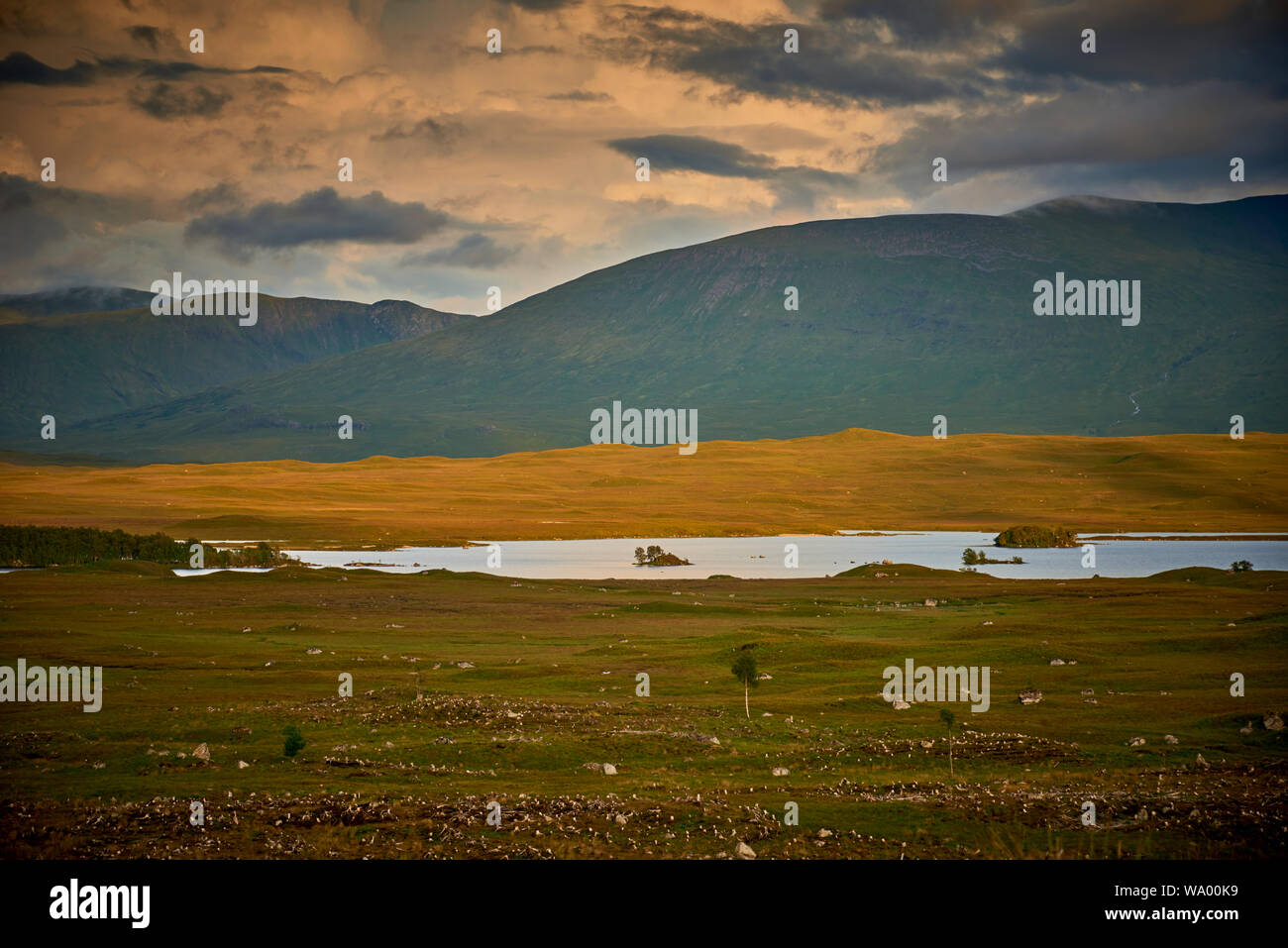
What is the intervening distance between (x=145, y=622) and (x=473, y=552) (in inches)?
2943

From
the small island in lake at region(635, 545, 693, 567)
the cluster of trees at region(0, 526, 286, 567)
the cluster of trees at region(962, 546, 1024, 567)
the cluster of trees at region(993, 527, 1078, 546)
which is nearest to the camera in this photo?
the cluster of trees at region(0, 526, 286, 567)

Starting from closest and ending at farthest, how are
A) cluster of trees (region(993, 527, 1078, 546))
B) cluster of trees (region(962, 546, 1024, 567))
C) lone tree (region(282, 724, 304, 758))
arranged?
lone tree (region(282, 724, 304, 758)) → cluster of trees (region(962, 546, 1024, 567)) → cluster of trees (region(993, 527, 1078, 546))

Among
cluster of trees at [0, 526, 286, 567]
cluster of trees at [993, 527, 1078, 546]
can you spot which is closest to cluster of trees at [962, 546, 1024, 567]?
cluster of trees at [993, 527, 1078, 546]

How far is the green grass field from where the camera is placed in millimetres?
20047

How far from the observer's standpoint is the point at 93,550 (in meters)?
110

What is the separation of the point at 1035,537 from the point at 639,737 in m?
125

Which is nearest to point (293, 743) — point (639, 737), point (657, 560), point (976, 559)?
point (639, 737)

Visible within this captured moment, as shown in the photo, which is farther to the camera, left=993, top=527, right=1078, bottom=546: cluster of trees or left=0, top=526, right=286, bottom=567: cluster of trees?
left=993, top=527, right=1078, bottom=546: cluster of trees

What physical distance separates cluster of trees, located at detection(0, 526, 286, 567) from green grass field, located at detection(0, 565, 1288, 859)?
40775 millimetres

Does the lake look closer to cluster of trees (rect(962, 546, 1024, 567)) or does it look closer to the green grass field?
cluster of trees (rect(962, 546, 1024, 567))

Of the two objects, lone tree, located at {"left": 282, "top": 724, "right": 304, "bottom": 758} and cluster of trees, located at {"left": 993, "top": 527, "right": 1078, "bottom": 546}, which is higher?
cluster of trees, located at {"left": 993, "top": 527, "right": 1078, "bottom": 546}
